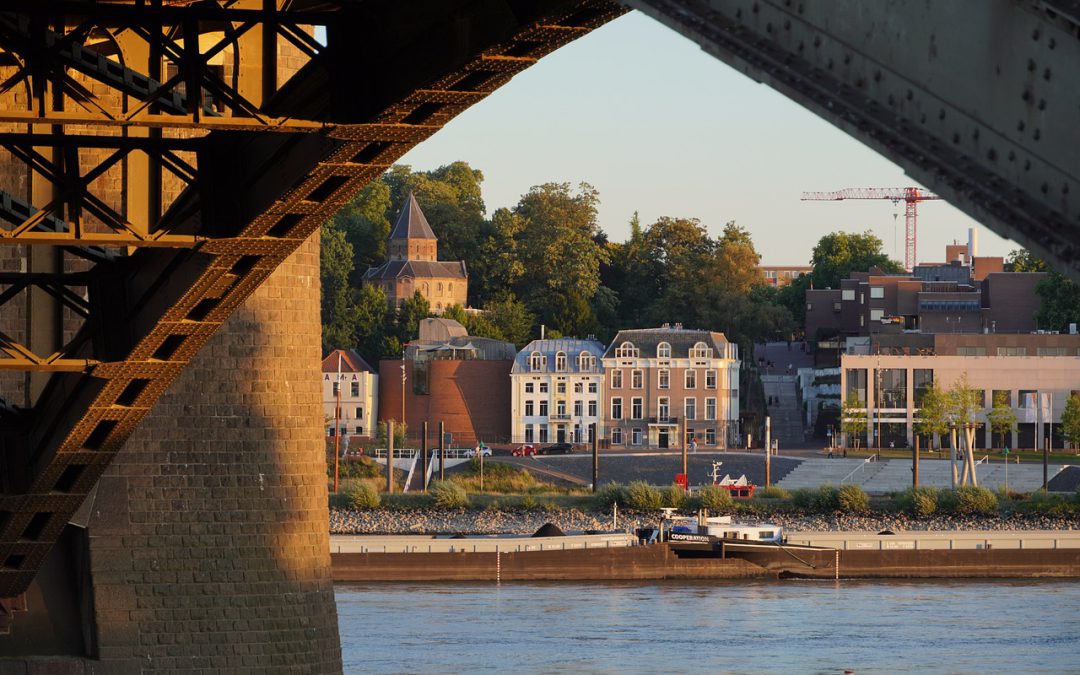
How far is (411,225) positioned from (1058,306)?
50.0 meters

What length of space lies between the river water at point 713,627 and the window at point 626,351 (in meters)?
49.5

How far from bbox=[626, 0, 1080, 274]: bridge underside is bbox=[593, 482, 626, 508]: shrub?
6549 centimetres

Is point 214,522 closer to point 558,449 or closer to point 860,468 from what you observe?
point 860,468

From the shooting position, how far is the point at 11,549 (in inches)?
668

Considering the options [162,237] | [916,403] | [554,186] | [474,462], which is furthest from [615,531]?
[554,186]

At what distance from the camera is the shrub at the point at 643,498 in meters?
69.4

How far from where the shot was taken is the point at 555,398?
103188mm

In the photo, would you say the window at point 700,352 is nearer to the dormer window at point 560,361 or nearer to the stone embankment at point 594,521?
the dormer window at point 560,361

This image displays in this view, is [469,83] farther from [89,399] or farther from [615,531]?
[615,531]

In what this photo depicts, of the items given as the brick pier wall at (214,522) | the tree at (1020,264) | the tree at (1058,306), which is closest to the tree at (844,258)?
the tree at (1020,264)

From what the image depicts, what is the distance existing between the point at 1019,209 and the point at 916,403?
9471cm

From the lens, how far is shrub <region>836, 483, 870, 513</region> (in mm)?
68688

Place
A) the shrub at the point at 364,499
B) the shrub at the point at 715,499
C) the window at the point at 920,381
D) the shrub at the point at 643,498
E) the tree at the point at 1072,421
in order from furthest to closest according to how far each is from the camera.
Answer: the window at the point at 920,381
the tree at the point at 1072,421
the shrub at the point at 643,498
the shrub at the point at 364,499
the shrub at the point at 715,499

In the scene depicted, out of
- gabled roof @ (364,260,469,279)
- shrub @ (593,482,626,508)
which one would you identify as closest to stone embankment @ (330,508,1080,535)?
shrub @ (593,482,626,508)
